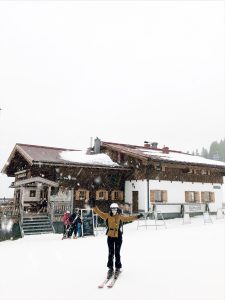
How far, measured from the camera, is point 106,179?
2175 centimetres

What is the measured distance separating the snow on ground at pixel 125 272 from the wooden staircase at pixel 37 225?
17.2ft

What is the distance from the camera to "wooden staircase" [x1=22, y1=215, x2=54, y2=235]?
16.7 m

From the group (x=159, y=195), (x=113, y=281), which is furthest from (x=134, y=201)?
(x=113, y=281)

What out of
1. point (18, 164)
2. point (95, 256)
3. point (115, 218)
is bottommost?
point (95, 256)

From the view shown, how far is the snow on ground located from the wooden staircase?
524 cm

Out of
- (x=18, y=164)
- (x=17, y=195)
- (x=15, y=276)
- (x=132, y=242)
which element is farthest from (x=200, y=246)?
(x=18, y=164)

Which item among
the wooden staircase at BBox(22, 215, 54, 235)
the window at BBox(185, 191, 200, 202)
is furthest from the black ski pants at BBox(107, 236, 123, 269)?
the window at BBox(185, 191, 200, 202)

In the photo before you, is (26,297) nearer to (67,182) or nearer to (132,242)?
(132,242)

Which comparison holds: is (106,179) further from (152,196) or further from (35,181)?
(35,181)

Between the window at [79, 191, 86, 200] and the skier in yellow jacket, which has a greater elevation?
the window at [79, 191, 86, 200]

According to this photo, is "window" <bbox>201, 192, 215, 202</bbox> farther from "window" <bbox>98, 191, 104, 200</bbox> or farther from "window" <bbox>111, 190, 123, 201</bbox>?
"window" <bbox>98, 191, 104, 200</bbox>

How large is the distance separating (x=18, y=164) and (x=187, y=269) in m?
18.1

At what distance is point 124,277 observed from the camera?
6.76m

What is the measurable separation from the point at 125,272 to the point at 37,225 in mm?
10998
